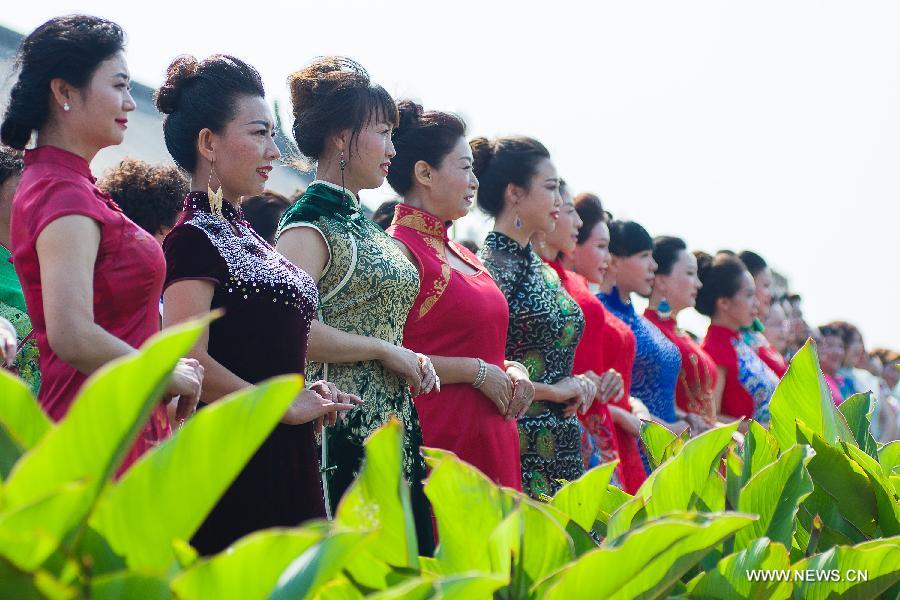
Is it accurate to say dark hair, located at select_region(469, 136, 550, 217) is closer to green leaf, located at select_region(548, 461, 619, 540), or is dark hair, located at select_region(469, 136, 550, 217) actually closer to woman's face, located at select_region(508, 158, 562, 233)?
woman's face, located at select_region(508, 158, 562, 233)

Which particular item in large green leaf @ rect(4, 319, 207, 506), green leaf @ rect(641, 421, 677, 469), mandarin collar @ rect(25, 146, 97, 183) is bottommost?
mandarin collar @ rect(25, 146, 97, 183)

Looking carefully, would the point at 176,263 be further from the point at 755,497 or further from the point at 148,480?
the point at 148,480

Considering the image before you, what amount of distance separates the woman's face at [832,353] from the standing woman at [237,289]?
→ 829cm

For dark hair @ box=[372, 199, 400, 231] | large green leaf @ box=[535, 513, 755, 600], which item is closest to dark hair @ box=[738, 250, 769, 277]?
dark hair @ box=[372, 199, 400, 231]

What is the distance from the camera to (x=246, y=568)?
39.3 inches

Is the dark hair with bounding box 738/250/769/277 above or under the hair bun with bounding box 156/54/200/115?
under

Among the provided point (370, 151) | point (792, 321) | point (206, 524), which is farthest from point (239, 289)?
point (792, 321)

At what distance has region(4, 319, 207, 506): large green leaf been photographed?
0.96 m

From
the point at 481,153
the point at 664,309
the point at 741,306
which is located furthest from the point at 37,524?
the point at 741,306

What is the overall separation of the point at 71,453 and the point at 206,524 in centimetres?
172

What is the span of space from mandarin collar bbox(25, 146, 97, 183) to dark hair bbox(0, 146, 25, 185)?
3.99 ft

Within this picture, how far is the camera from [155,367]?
0.97m

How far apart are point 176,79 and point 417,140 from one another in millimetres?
1168

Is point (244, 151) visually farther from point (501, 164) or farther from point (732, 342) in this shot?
point (732, 342)
